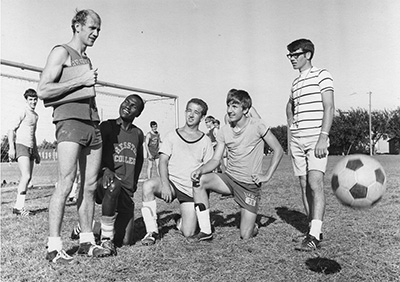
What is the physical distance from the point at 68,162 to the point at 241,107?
2119 millimetres

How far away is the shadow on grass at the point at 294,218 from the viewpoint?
191 inches

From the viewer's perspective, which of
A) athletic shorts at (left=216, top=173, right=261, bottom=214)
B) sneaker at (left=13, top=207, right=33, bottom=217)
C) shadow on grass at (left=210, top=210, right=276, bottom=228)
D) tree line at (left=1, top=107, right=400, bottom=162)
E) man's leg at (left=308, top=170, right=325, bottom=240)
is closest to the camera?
man's leg at (left=308, top=170, right=325, bottom=240)

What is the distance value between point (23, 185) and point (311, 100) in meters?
4.82

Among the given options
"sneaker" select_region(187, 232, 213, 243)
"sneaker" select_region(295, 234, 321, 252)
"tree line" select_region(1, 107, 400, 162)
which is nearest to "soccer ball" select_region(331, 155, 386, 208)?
"sneaker" select_region(295, 234, 321, 252)

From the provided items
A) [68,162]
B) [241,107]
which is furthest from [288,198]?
[68,162]

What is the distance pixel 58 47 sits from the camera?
3285mm

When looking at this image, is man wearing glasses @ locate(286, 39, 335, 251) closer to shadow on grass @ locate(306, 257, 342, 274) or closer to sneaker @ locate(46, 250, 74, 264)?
shadow on grass @ locate(306, 257, 342, 274)

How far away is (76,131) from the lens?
3.27 m

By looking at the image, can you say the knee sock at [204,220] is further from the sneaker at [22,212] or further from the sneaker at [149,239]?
the sneaker at [22,212]

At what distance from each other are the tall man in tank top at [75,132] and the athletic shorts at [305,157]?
2.09 m

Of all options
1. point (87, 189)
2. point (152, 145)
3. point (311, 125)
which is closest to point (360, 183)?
point (311, 125)

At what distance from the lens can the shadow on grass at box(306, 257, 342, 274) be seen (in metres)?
3.05

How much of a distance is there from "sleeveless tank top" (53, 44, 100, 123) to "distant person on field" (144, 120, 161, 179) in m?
8.39

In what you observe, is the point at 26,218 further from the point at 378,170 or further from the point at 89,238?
the point at 378,170
